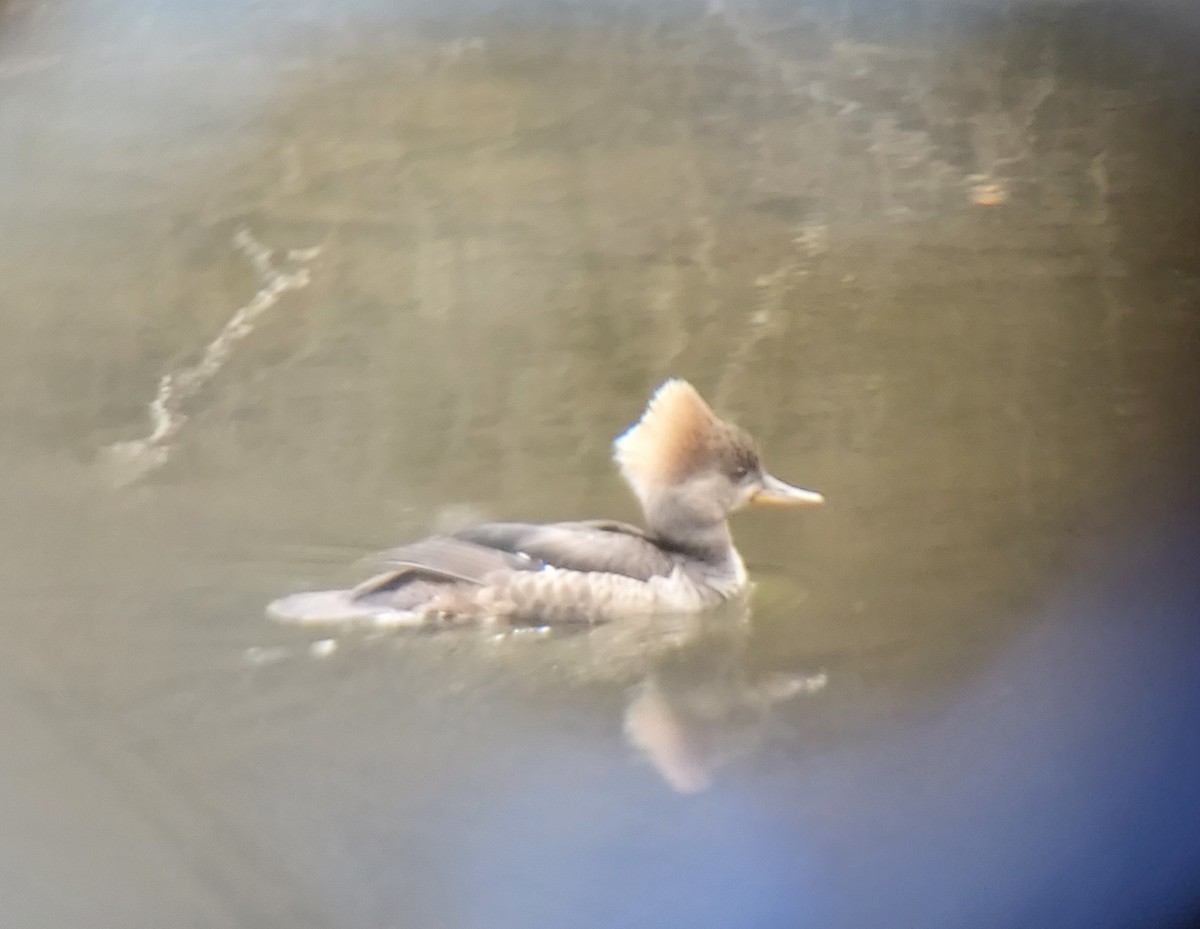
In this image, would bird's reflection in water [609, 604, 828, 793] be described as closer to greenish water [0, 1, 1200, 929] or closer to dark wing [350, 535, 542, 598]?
greenish water [0, 1, 1200, 929]

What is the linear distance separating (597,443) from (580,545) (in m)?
0.09

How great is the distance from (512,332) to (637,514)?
0.19 meters

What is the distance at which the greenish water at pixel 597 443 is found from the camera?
0.78 metres

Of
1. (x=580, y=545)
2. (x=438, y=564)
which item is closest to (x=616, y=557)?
(x=580, y=545)

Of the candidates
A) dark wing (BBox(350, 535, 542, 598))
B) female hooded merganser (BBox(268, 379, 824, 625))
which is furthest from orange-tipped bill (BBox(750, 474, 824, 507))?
dark wing (BBox(350, 535, 542, 598))

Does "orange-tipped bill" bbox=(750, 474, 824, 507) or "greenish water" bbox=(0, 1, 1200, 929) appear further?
"orange-tipped bill" bbox=(750, 474, 824, 507)

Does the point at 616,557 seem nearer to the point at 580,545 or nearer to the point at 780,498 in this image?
the point at 580,545

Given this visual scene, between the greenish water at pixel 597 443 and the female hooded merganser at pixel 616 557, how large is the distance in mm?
18

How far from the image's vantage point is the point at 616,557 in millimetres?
860

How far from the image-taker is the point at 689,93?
3.54 ft

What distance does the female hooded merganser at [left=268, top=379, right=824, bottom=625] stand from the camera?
847 mm

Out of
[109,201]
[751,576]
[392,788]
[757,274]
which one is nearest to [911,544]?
[751,576]

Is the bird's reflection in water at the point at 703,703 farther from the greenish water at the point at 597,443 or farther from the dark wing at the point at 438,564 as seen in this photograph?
the dark wing at the point at 438,564

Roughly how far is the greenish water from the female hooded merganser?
0.06 feet
